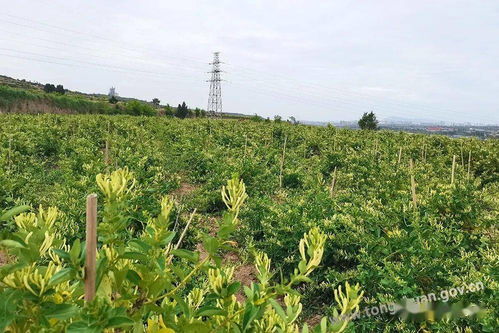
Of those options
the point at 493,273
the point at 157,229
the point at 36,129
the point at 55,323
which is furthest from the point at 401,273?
the point at 36,129

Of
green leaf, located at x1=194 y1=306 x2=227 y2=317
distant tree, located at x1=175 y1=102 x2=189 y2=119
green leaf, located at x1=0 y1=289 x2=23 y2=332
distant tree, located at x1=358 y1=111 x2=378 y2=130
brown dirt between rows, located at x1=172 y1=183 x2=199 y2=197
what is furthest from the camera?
distant tree, located at x1=175 y1=102 x2=189 y2=119

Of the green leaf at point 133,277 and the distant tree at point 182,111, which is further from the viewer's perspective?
the distant tree at point 182,111

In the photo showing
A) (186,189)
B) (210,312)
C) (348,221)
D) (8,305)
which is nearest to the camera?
(8,305)

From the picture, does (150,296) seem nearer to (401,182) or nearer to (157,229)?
(157,229)

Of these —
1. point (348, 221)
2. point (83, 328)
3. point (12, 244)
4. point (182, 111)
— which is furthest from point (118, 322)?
point (182, 111)

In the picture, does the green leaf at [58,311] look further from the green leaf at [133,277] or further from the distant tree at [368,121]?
the distant tree at [368,121]

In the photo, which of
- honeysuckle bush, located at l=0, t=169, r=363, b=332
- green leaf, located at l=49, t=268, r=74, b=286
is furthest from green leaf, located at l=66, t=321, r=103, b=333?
green leaf, located at l=49, t=268, r=74, b=286

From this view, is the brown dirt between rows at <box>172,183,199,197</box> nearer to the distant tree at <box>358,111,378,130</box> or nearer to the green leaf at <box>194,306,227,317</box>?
the green leaf at <box>194,306,227,317</box>

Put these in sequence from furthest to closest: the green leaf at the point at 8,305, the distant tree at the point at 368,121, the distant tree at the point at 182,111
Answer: the distant tree at the point at 182,111 → the distant tree at the point at 368,121 → the green leaf at the point at 8,305

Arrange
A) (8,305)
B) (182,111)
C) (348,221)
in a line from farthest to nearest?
(182,111), (348,221), (8,305)

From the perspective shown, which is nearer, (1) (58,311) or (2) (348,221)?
(1) (58,311)

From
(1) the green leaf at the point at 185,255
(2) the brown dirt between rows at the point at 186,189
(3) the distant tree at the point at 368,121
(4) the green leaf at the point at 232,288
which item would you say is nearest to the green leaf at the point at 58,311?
(1) the green leaf at the point at 185,255

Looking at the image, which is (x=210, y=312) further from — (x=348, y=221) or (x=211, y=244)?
(x=348, y=221)

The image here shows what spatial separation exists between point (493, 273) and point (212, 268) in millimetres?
2479
